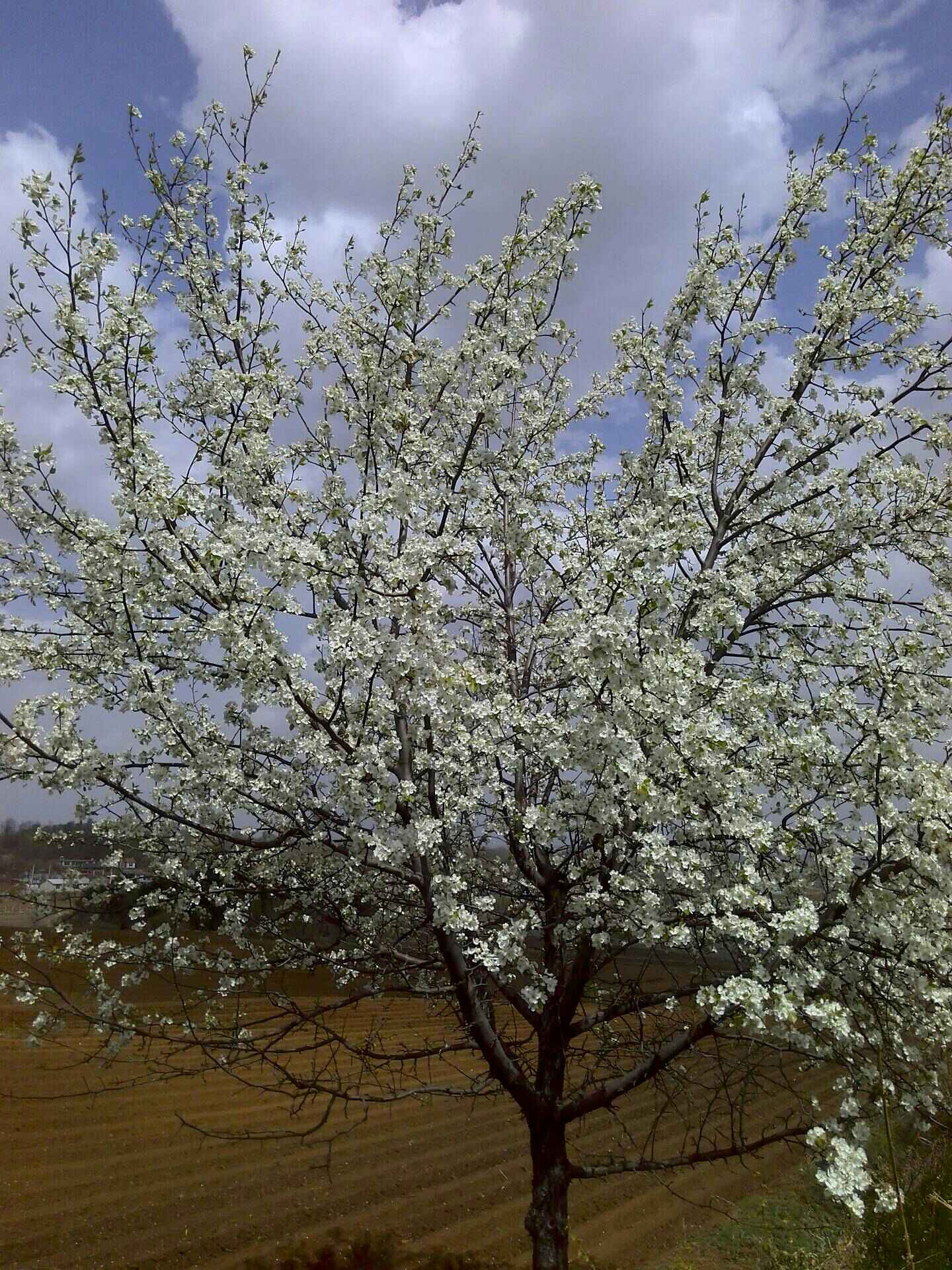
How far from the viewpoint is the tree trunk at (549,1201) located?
19.0ft

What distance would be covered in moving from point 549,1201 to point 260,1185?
20.7ft

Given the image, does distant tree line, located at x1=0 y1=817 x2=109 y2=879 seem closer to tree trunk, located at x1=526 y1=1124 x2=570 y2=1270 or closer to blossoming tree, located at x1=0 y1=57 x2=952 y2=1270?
blossoming tree, located at x1=0 y1=57 x2=952 y2=1270

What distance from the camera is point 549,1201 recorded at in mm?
5922

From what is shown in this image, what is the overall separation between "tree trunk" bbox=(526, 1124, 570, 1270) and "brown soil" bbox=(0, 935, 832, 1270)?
144 inches

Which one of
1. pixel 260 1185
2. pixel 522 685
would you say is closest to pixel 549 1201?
pixel 522 685

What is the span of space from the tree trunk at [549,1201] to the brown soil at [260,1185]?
366 cm

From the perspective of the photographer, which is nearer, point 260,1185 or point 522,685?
point 522,685

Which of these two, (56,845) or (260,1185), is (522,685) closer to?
(56,845)

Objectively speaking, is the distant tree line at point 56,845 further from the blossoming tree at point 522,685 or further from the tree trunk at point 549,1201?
the tree trunk at point 549,1201

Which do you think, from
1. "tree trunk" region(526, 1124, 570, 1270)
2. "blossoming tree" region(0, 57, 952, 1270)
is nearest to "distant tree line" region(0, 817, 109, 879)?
"blossoming tree" region(0, 57, 952, 1270)

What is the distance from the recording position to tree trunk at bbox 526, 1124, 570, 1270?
5.79 meters

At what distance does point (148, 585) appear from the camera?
5254 millimetres

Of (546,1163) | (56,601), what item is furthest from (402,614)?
(546,1163)

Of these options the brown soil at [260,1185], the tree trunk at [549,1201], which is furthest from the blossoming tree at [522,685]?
the brown soil at [260,1185]
